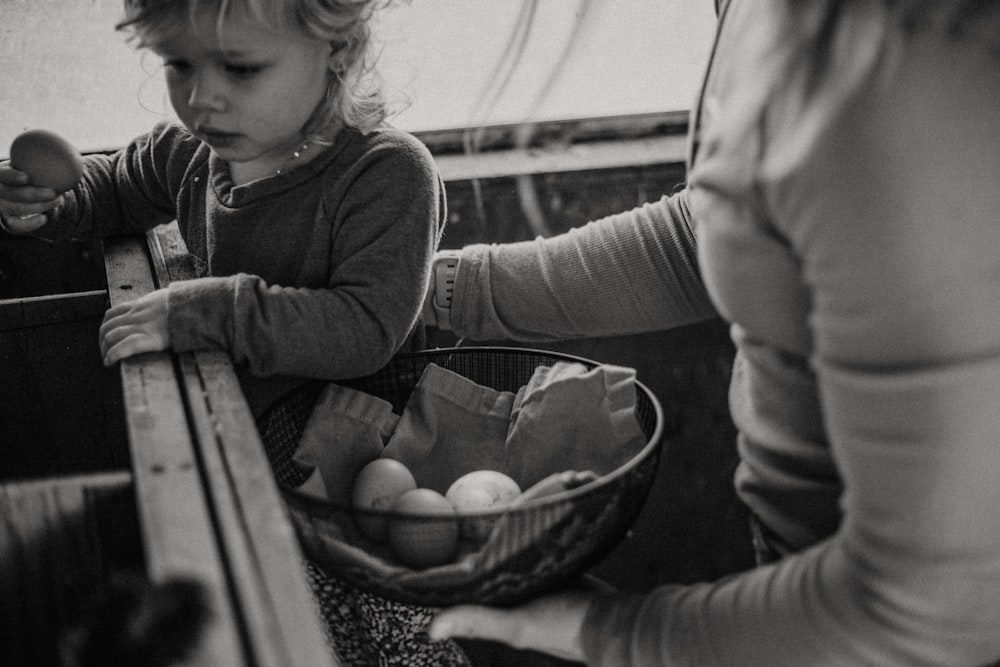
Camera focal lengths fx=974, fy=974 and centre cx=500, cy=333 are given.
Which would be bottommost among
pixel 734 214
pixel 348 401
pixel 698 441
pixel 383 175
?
pixel 698 441

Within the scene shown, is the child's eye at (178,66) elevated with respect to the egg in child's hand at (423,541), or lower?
elevated

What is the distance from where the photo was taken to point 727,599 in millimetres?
709

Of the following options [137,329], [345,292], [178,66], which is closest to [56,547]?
[137,329]

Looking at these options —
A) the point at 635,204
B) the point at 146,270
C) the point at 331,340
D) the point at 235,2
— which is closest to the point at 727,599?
the point at 331,340

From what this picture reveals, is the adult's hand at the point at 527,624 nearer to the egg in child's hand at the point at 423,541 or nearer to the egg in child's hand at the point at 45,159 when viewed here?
the egg in child's hand at the point at 423,541

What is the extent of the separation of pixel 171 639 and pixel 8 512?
1.05ft

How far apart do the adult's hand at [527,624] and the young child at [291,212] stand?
11.1 inches

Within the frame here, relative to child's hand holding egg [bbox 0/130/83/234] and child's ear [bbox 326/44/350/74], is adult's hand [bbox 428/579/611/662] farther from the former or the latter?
child's hand holding egg [bbox 0/130/83/234]

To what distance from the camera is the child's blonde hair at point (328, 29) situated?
0.91m

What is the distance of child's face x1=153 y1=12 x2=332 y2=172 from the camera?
0.92 meters

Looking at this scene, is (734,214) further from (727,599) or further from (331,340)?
(331,340)

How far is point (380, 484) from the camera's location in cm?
98

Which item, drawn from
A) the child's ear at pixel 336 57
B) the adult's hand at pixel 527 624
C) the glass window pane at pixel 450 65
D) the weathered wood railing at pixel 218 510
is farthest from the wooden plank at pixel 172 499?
the glass window pane at pixel 450 65

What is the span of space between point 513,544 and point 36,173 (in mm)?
710
